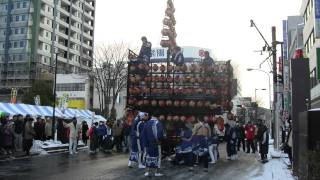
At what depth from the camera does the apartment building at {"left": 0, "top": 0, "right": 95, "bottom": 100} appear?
288 feet

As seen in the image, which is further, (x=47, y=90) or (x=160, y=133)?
(x=47, y=90)

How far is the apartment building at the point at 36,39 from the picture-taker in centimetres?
8781

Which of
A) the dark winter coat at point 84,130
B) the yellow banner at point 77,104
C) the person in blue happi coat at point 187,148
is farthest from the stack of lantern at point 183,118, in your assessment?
the yellow banner at point 77,104

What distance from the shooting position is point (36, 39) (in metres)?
91.4

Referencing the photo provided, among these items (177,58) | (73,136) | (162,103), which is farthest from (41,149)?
(177,58)

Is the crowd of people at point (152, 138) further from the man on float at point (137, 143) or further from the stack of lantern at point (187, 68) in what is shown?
the stack of lantern at point (187, 68)

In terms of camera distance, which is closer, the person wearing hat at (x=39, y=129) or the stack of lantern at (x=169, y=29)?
the stack of lantern at (x=169, y=29)

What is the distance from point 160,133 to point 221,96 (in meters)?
5.88

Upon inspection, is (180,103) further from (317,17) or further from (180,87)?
(317,17)

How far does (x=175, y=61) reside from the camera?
834 inches

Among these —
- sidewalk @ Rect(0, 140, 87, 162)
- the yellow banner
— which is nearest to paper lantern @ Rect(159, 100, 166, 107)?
sidewalk @ Rect(0, 140, 87, 162)

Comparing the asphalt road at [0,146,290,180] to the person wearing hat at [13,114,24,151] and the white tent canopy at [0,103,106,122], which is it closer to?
the person wearing hat at [13,114,24,151]

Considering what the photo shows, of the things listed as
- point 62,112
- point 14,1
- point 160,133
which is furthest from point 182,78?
point 14,1

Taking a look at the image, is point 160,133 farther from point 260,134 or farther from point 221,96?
point 260,134
